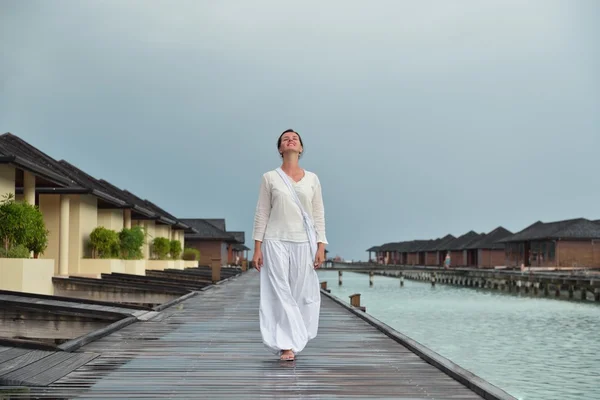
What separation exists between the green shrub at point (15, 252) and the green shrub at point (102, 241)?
8776 millimetres

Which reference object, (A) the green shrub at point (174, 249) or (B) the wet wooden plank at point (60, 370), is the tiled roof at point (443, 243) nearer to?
(A) the green shrub at point (174, 249)

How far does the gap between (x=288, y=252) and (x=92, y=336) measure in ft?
9.16

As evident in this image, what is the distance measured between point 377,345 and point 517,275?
4479 centimetres

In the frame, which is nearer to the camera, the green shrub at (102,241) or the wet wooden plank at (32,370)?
the wet wooden plank at (32,370)

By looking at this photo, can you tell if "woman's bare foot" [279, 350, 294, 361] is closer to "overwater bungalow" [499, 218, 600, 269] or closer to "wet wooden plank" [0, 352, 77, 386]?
"wet wooden plank" [0, 352, 77, 386]

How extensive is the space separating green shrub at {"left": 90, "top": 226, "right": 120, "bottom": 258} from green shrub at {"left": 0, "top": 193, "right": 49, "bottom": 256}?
8073mm

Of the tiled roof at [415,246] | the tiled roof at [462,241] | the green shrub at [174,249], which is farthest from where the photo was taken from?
the tiled roof at [415,246]

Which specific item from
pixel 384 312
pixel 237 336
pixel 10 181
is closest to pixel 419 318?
pixel 384 312

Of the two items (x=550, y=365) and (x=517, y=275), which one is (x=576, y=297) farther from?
(x=550, y=365)

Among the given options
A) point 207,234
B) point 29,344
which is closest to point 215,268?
point 29,344

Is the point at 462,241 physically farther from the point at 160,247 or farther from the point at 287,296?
the point at 287,296

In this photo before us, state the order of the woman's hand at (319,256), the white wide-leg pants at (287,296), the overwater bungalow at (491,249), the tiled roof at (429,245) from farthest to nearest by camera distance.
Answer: the tiled roof at (429,245)
the overwater bungalow at (491,249)
the woman's hand at (319,256)
the white wide-leg pants at (287,296)

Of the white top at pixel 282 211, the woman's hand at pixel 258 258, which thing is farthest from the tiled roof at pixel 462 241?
the woman's hand at pixel 258 258

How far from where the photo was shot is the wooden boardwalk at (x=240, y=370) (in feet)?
17.5
